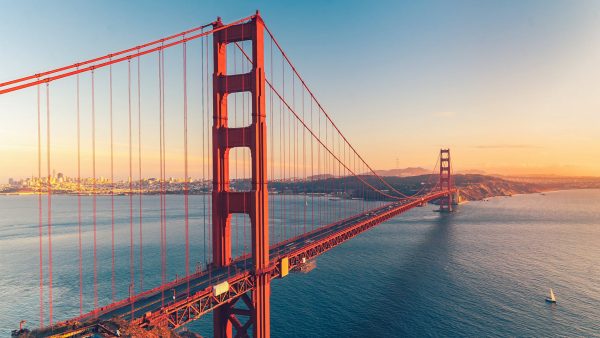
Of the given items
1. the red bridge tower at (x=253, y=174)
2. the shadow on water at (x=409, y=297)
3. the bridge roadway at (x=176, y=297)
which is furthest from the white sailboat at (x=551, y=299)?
the red bridge tower at (x=253, y=174)

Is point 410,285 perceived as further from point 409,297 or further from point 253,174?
point 253,174

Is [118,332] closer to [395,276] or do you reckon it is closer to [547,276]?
[395,276]

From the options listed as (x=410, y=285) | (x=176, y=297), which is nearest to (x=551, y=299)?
(x=410, y=285)

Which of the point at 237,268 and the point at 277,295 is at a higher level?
the point at 237,268

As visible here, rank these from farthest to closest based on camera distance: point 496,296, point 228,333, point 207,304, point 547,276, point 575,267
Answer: point 575,267, point 547,276, point 496,296, point 228,333, point 207,304

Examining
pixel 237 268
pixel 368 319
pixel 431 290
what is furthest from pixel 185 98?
pixel 431 290
